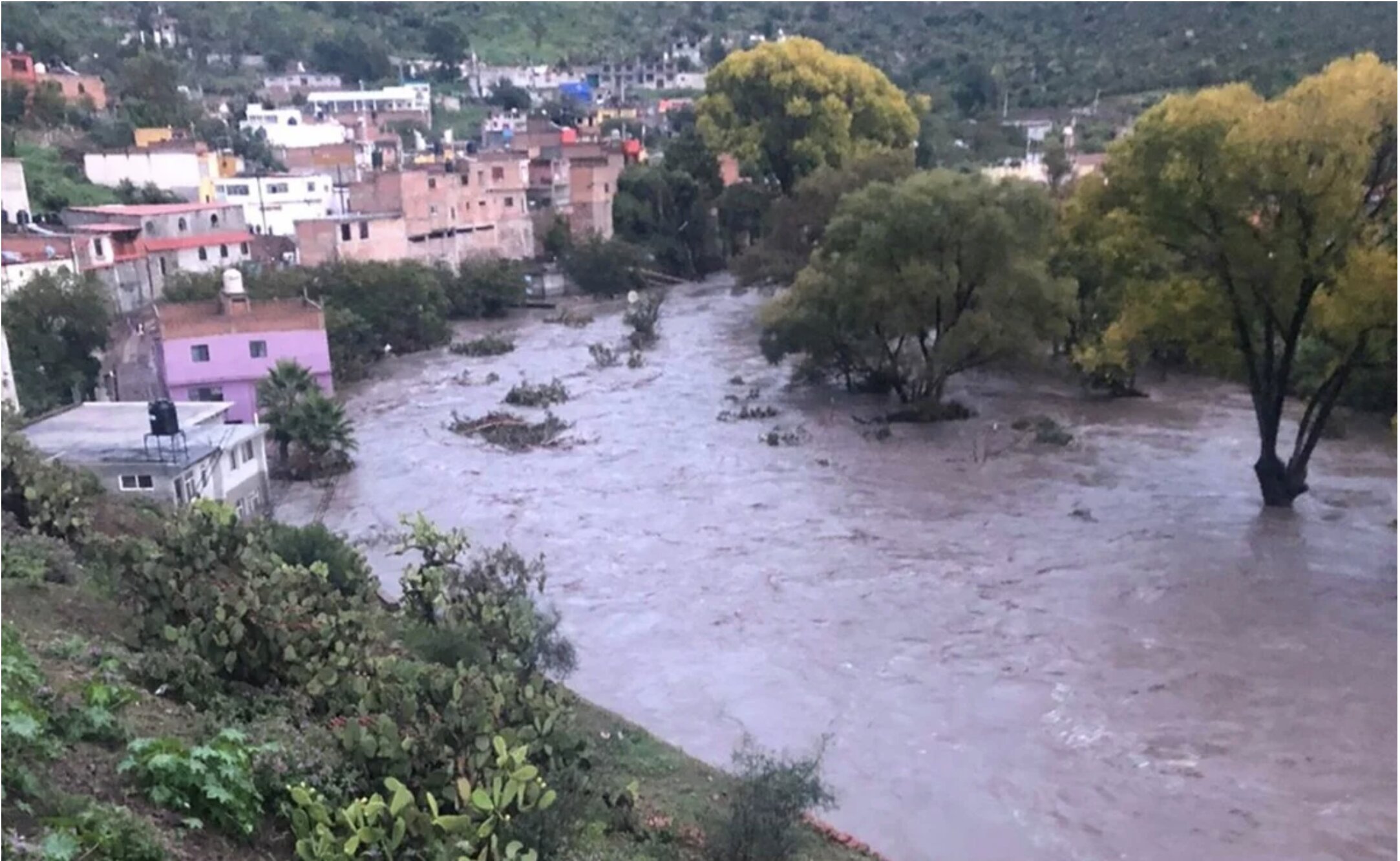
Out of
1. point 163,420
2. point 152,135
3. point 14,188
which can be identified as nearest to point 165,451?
point 163,420

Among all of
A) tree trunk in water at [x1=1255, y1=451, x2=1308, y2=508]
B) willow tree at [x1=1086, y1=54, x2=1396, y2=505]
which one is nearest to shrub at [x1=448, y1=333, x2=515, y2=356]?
willow tree at [x1=1086, y1=54, x2=1396, y2=505]

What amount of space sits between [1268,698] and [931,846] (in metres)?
4.66

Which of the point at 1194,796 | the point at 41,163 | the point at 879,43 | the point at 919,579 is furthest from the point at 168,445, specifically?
the point at 879,43

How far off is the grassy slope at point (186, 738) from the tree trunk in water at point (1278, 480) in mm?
11221

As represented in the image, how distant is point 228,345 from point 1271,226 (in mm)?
19317

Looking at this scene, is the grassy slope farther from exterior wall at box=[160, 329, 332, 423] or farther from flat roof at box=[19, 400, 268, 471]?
exterior wall at box=[160, 329, 332, 423]

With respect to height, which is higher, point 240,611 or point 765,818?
point 240,611

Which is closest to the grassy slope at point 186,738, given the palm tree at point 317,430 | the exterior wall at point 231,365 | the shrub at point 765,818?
the shrub at point 765,818

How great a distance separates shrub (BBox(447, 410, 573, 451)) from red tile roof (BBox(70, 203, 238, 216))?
1399 cm

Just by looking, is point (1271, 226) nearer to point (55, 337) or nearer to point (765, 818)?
point (765, 818)

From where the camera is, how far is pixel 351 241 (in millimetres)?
35781

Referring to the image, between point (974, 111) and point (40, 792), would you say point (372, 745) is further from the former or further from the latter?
point (974, 111)

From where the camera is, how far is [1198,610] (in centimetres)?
1473

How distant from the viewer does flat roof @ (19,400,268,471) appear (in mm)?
16188
